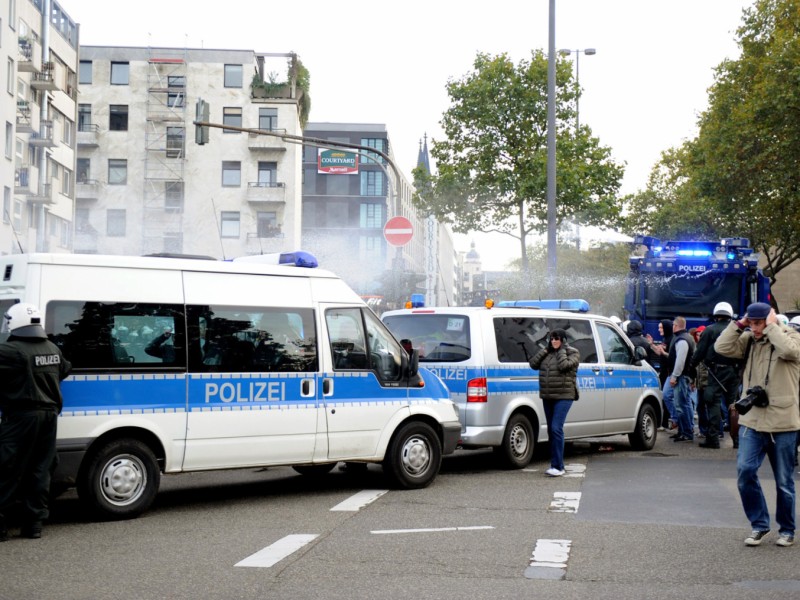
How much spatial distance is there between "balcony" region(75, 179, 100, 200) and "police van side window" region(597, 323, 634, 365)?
177 ft

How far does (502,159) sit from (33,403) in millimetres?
30261

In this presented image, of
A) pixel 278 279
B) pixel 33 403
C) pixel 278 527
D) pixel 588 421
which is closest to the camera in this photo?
pixel 33 403

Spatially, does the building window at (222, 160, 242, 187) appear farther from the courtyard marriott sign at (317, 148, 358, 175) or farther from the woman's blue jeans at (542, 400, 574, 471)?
the woman's blue jeans at (542, 400, 574, 471)

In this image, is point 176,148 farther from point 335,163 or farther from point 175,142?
point 335,163

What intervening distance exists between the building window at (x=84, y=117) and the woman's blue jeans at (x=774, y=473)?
203 ft

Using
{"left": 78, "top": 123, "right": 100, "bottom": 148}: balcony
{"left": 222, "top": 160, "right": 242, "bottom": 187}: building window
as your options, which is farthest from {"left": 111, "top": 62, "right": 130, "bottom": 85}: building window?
{"left": 222, "top": 160, "right": 242, "bottom": 187}: building window

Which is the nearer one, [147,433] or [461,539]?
[461,539]

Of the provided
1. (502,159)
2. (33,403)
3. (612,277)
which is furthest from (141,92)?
(33,403)

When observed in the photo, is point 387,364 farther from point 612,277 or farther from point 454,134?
point 612,277

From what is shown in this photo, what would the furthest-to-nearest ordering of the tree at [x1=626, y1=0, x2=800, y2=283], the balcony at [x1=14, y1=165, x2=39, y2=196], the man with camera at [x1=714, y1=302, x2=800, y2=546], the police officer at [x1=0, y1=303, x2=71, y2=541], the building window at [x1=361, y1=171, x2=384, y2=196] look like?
the building window at [x1=361, y1=171, x2=384, y2=196], the balcony at [x1=14, y1=165, x2=39, y2=196], the tree at [x1=626, y1=0, x2=800, y2=283], the police officer at [x1=0, y1=303, x2=71, y2=541], the man with camera at [x1=714, y1=302, x2=800, y2=546]

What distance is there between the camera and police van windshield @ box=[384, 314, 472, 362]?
12.2m

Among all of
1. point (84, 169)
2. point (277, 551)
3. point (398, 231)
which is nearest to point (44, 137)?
point (84, 169)

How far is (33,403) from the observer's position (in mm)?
8023

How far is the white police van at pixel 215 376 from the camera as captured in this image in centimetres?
862
